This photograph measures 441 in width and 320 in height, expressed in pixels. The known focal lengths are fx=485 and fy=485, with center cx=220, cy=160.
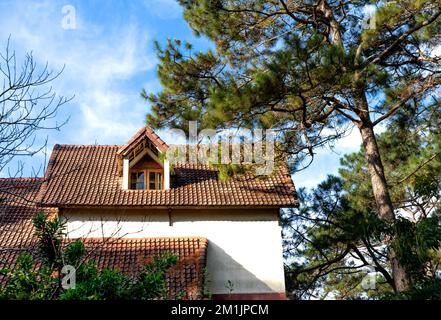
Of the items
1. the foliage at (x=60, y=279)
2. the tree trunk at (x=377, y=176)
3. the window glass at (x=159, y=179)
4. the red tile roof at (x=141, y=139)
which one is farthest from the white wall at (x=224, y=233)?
the foliage at (x=60, y=279)

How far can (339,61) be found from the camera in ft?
31.1

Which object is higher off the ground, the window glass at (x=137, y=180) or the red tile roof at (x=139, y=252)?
the window glass at (x=137, y=180)

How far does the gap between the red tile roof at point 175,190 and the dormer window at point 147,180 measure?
39 centimetres

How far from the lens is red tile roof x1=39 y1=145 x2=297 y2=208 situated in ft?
45.9

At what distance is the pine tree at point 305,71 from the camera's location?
9.59 meters

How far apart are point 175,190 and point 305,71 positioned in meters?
6.46

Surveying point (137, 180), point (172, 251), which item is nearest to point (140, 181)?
point (137, 180)

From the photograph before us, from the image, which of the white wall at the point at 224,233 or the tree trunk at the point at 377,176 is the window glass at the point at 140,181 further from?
the tree trunk at the point at 377,176

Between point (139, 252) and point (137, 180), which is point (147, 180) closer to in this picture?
point (137, 180)

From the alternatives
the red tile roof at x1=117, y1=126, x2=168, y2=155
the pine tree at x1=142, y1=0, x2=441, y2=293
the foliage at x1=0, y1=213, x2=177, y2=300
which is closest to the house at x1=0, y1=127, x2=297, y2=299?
the red tile roof at x1=117, y1=126, x2=168, y2=155

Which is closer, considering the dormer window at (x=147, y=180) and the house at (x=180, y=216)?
the house at (x=180, y=216)

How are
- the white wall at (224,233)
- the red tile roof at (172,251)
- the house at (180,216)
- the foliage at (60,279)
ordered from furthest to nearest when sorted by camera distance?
the white wall at (224,233)
the house at (180,216)
the red tile roof at (172,251)
the foliage at (60,279)

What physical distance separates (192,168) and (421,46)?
313 inches
